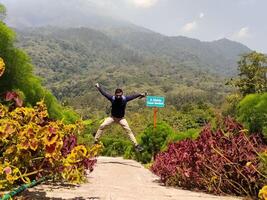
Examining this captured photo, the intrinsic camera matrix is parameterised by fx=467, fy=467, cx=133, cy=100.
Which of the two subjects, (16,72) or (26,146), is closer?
(26,146)

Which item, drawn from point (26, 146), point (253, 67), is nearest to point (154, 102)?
point (26, 146)

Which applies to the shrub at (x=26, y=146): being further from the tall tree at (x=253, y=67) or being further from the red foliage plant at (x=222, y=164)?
the tall tree at (x=253, y=67)

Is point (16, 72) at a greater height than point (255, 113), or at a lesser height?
greater

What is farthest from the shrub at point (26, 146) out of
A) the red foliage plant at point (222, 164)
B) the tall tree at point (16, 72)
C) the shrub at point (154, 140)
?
the shrub at point (154, 140)

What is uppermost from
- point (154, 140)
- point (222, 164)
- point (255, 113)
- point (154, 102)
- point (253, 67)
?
point (253, 67)

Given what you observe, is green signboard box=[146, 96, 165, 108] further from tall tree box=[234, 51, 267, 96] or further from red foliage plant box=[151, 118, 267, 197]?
tall tree box=[234, 51, 267, 96]

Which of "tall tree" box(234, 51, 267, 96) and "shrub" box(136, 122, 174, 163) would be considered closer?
"shrub" box(136, 122, 174, 163)

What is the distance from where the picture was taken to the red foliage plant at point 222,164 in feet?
19.2

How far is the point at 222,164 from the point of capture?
611 cm

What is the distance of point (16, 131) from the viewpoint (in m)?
4.03

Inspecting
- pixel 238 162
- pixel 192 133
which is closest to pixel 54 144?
pixel 238 162

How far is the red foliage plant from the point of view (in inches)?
231

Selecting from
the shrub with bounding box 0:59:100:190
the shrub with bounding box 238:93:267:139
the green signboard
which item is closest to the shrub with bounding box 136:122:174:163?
the green signboard

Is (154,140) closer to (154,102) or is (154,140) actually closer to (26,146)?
(154,102)
